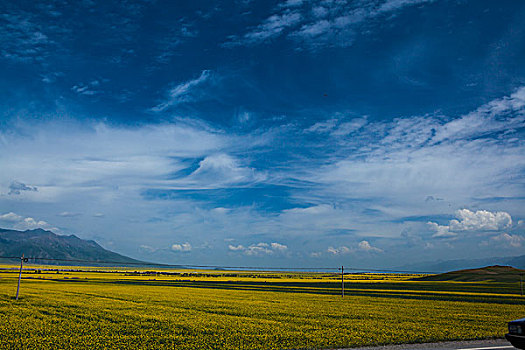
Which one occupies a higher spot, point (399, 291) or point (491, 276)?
point (491, 276)

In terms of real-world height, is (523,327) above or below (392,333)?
above

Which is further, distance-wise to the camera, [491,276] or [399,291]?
[491,276]

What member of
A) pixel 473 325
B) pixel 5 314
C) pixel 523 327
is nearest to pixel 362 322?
pixel 473 325

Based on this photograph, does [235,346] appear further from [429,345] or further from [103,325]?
[103,325]

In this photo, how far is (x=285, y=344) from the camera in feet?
46.9

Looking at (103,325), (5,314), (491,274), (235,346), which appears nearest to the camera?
(235,346)

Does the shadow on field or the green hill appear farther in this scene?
the green hill

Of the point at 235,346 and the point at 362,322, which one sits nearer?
the point at 235,346

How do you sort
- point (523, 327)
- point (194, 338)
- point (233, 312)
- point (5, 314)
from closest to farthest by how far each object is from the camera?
point (523, 327)
point (194, 338)
point (5, 314)
point (233, 312)

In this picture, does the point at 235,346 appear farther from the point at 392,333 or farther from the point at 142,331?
the point at 392,333

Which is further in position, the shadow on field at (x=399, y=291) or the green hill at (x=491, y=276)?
the green hill at (x=491, y=276)

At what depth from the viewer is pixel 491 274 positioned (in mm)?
112062

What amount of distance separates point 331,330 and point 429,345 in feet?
15.5

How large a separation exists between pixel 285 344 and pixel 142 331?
6873mm
